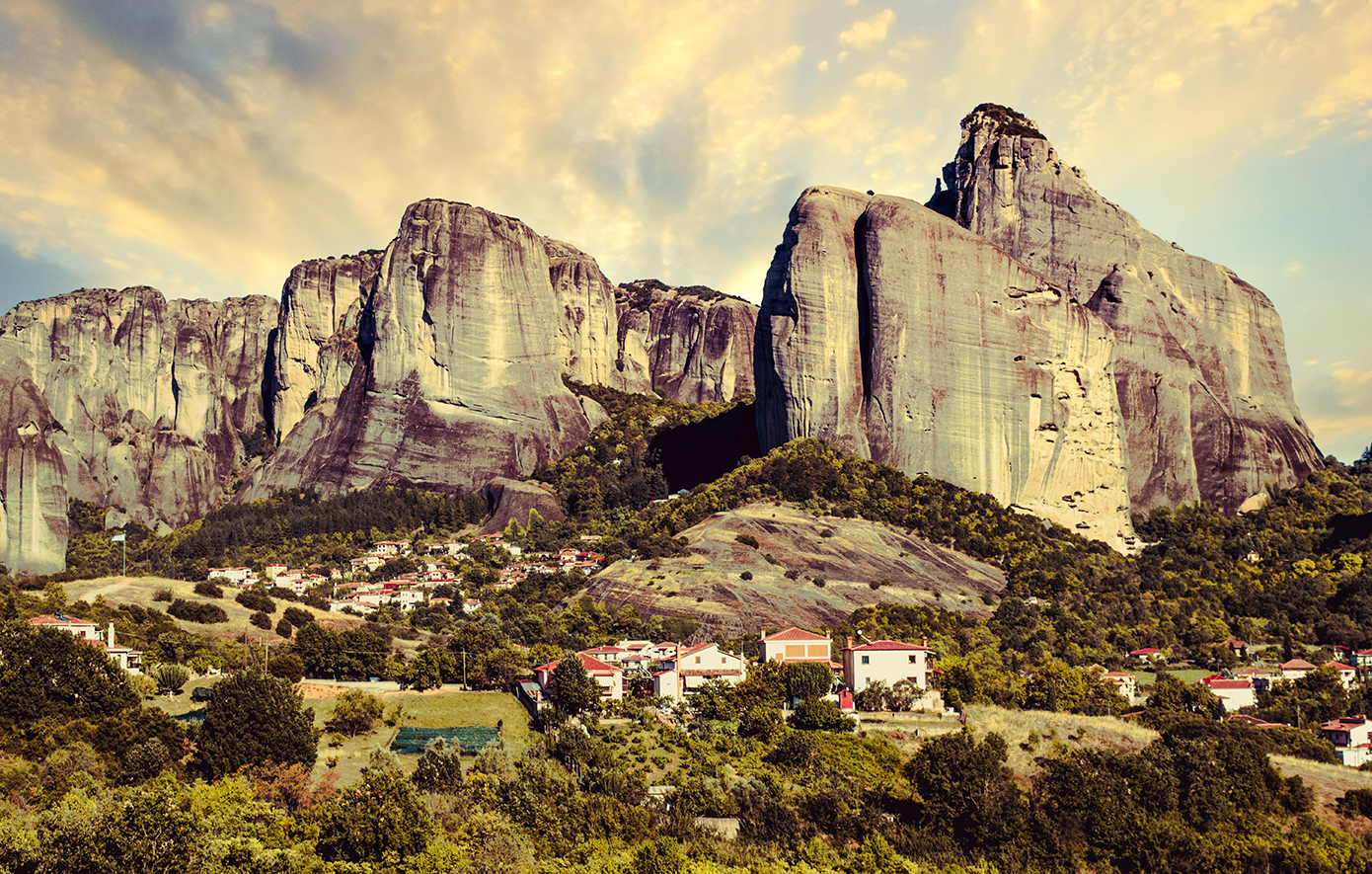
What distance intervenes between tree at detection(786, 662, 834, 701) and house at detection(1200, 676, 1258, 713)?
24.6m

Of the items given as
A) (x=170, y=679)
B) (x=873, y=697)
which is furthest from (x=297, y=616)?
(x=873, y=697)

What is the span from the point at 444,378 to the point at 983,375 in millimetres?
67814

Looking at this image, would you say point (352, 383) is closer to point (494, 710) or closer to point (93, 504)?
point (93, 504)

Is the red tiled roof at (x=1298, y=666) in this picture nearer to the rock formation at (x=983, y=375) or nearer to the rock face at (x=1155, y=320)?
the rock formation at (x=983, y=375)

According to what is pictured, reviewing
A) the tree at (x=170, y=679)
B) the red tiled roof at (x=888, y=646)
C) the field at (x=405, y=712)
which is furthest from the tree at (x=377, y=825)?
the red tiled roof at (x=888, y=646)

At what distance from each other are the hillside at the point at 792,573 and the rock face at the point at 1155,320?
47.8 metres

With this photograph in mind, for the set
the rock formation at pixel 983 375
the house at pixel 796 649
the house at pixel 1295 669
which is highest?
the rock formation at pixel 983 375

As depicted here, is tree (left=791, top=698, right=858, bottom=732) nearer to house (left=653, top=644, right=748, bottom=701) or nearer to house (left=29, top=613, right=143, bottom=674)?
house (left=653, top=644, right=748, bottom=701)

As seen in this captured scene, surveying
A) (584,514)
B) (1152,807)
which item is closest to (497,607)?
(584,514)

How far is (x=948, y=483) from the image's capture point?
11412 centimetres

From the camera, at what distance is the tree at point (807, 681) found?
59.5 metres

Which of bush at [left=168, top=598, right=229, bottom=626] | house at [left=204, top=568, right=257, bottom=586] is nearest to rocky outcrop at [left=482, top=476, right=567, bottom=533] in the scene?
house at [left=204, top=568, right=257, bottom=586]

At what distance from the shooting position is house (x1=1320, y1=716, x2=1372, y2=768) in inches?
2276

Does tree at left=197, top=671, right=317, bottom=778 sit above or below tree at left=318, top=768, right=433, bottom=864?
above
